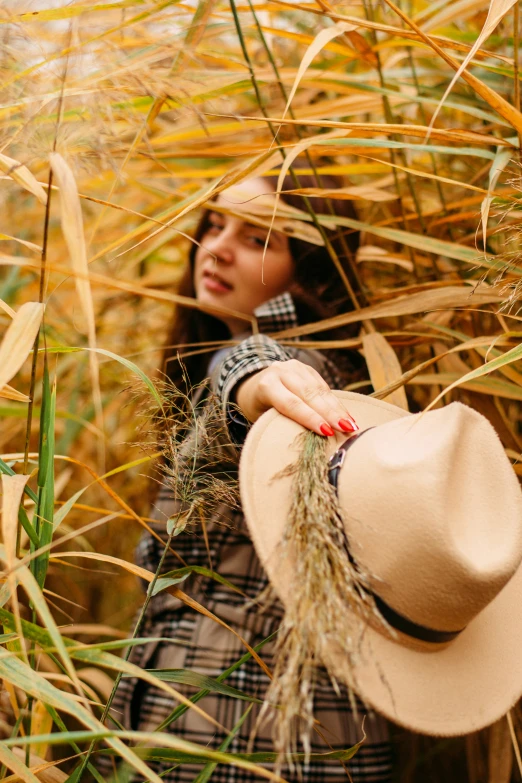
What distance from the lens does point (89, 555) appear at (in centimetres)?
55

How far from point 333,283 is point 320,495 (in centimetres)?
68

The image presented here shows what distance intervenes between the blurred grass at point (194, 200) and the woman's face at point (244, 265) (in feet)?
0.28

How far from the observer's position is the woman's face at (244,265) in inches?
40.4

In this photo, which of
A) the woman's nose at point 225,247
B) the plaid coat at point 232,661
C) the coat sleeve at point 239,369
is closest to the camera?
the coat sleeve at point 239,369

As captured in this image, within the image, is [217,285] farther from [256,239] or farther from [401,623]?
[401,623]

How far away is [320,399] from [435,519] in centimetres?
16

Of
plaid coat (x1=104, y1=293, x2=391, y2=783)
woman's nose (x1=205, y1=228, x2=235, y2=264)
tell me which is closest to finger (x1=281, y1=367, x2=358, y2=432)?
plaid coat (x1=104, y1=293, x2=391, y2=783)

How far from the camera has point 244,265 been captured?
1.02 metres

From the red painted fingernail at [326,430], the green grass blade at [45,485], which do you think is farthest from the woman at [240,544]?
the green grass blade at [45,485]

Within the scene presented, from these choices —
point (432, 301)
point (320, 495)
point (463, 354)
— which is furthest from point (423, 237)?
point (320, 495)

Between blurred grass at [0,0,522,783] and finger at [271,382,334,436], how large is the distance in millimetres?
125

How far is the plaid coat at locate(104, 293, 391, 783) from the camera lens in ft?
2.89

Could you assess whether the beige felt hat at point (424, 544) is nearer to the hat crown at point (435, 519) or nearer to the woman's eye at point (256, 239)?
the hat crown at point (435, 519)

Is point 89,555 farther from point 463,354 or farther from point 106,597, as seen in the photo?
point 106,597
